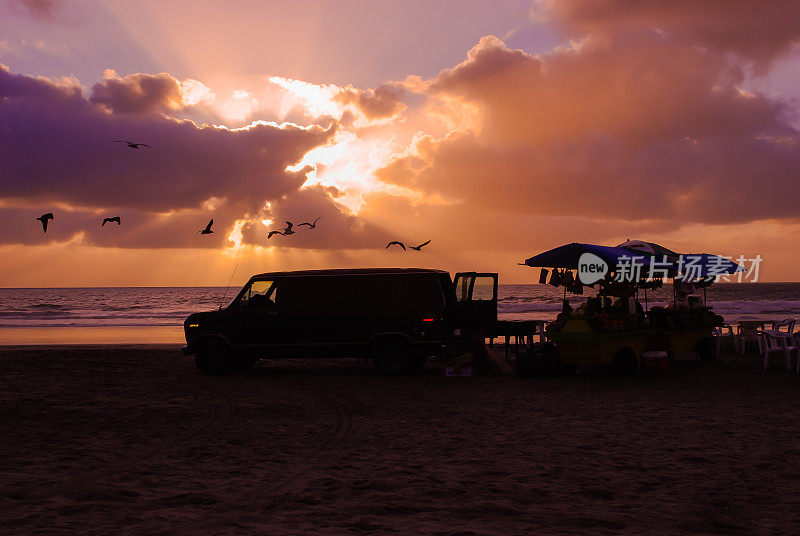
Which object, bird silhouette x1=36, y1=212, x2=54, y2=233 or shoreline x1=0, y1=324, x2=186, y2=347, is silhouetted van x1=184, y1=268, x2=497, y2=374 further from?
shoreline x1=0, y1=324, x2=186, y2=347

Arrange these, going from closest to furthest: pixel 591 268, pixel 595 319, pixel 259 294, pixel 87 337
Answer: pixel 595 319 < pixel 591 268 < pixel 259 294 < pixel 87 337

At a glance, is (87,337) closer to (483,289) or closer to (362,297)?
(362,297)

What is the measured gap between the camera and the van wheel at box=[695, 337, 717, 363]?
17672mm

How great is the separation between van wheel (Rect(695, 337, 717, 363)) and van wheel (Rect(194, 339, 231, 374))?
38.5ft

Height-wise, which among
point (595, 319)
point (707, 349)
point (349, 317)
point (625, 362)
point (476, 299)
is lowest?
point (625, 362)

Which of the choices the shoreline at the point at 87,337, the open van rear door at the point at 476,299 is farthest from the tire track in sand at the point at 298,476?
the shoreline at the point at 87,337

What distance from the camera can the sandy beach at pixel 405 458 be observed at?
5309 millimetres

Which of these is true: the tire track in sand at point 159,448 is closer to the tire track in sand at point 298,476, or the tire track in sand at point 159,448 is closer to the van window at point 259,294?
the tire track in sand at point 298,476

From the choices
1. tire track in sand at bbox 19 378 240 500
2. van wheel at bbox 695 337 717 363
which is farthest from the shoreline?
van wheel at bbox 695 337 717 363

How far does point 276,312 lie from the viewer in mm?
15844

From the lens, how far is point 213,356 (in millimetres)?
16156

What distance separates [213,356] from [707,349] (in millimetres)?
12292

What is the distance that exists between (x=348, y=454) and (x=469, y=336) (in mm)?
8161

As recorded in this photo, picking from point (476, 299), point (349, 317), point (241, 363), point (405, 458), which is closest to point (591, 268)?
point (476, 299)
